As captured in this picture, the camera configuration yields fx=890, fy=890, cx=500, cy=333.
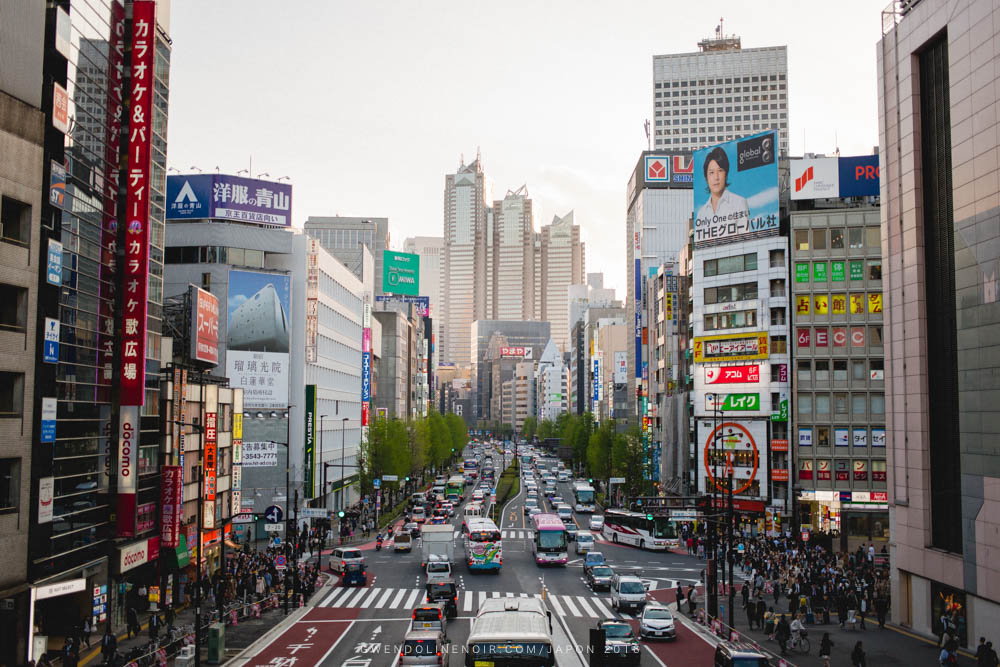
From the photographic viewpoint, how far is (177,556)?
1706 inches

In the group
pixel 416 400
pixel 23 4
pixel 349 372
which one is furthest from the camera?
pixel 416 400

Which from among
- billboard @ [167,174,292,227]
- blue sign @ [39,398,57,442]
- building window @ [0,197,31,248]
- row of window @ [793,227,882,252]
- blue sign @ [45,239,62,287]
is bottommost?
blue sign @ [39,398,57,442]

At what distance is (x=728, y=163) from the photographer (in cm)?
8088

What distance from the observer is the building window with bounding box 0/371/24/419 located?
3012 centimetres

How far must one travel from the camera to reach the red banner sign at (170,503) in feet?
139

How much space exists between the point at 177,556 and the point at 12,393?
1572cm

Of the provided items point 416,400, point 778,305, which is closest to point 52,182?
point 778,305

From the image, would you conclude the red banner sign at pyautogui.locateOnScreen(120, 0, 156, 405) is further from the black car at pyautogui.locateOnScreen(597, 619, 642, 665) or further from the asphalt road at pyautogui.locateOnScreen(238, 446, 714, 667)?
the black car at pyautogui.locateOnScreen(597, 619, 642, 665)

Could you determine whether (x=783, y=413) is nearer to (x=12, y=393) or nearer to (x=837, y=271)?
(x=837, y=271)

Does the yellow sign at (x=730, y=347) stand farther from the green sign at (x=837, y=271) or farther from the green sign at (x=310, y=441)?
the green sign at (x=310, y=441)

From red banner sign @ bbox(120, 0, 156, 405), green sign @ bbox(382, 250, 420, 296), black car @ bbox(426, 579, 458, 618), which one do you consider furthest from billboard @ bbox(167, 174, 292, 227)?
green sign @ bbox(382, 250, 420, 296)

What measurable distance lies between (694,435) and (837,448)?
50.0 feet

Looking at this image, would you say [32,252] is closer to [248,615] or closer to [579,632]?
[248,615]

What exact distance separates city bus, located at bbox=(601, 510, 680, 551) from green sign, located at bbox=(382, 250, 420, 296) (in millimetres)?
84413
